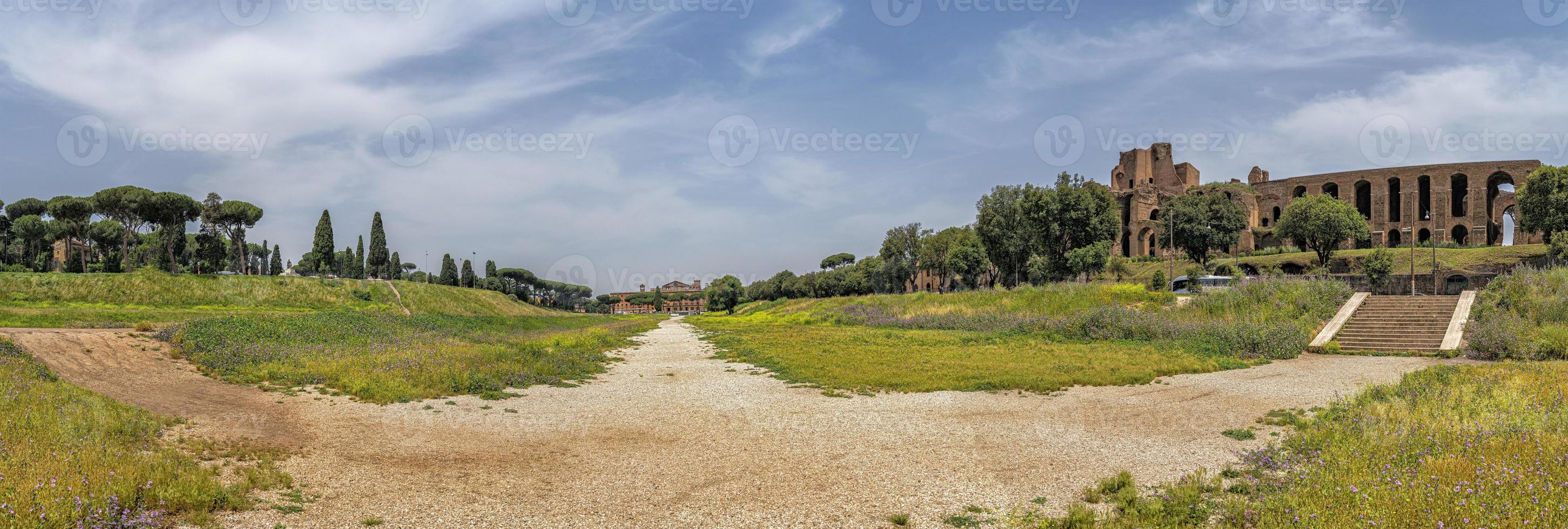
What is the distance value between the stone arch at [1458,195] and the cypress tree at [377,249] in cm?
11655

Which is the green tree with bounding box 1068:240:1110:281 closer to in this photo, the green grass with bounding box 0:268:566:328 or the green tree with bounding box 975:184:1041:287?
the green tree with bounding box 975:184:1041:287

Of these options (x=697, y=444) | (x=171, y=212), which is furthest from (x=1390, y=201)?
(x=171, y=212)

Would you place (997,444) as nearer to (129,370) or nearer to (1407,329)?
(129,370)

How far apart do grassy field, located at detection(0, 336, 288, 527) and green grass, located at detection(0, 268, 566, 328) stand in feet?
70.1

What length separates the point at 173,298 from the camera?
47.2 metres

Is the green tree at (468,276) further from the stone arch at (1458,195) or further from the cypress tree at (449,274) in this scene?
the stone arch at (1458,195)

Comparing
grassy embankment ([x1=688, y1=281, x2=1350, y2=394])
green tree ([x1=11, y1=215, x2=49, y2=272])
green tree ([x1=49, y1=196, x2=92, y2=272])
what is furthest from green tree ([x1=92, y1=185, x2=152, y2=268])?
grassy embankment ([x1=688, y1=281, x2=1350, y2=394])

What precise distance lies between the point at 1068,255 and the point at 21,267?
8728 cm

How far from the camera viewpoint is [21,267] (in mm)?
61562

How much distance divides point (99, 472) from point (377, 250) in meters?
77.9

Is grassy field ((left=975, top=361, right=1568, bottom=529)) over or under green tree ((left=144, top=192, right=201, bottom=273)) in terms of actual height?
under

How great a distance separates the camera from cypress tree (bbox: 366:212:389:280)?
7456cm

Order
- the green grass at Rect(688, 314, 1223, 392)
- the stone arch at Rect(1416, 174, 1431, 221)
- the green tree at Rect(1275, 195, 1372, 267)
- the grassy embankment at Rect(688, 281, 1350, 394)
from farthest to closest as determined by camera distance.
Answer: the stone arch at Rect(1416, 174, 1431, 221) < the green tree at Rect(1275, 195, 1372, 267) < the grassy embankment at Rect(688, 281, 1350, 394) < the green grass at Rect(688, 314, 1223, 392)

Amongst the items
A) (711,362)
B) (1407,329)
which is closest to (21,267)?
(711,362)
